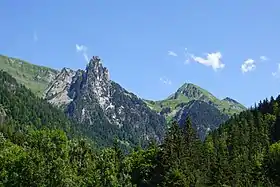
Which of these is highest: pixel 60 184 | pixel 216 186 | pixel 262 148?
pixel 262 148

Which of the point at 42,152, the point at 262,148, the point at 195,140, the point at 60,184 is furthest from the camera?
the point at 262,148

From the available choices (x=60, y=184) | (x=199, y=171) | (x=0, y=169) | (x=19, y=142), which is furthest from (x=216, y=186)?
(x=19, y=142)

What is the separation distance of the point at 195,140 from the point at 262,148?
44.2 m

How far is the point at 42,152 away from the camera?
57.1m

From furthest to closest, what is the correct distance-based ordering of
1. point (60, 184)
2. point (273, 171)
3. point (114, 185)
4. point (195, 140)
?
point (273, 171), point (195, 140), point (114, 185), point (60, 184)

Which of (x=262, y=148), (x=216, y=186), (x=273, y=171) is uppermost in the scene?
(x=262, y=148)

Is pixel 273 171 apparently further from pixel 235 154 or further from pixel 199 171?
pixel 199 171

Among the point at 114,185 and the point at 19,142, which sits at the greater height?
the point at 19,142

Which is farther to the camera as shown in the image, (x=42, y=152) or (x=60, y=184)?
(x=42, y=152)

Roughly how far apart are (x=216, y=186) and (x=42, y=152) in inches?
1654

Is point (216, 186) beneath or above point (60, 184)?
above

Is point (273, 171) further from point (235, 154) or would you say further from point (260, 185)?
point (260, 185)

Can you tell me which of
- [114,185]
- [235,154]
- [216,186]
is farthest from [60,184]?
[235,154]

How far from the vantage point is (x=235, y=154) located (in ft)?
449
